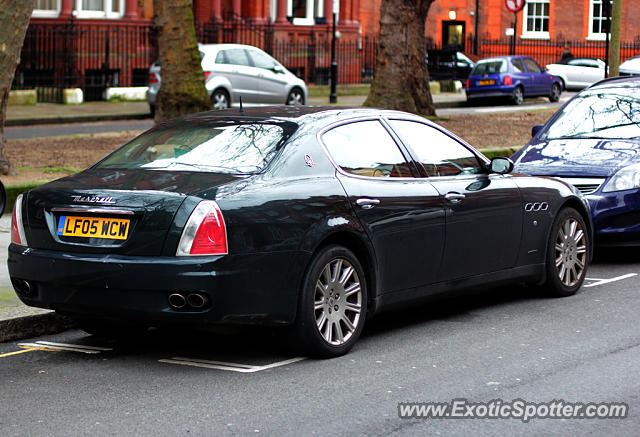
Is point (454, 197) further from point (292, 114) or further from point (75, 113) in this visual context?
point (75, 113)

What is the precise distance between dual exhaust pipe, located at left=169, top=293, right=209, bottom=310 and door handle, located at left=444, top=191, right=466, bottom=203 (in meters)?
2.17

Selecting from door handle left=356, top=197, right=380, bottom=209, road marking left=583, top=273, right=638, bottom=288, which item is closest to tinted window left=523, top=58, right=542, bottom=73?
road marking left=583, top=273, right=638, bottom=288

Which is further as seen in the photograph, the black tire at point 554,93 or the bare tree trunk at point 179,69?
the black tire at point 554,93

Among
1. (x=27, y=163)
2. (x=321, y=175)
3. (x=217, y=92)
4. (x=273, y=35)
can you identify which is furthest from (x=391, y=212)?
(x=273, y=35)

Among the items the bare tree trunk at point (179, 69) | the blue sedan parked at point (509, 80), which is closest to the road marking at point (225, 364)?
the bare tree trunk at point (179, 69)

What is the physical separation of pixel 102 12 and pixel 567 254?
25.3m

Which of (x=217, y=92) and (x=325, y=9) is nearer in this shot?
(x=217, y=92)

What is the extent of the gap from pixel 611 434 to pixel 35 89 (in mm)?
25505

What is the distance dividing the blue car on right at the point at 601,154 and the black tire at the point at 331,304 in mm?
3968

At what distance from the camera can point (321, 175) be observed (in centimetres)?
674

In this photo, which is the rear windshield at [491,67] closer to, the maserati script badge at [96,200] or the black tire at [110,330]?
the black tire at [110,330]

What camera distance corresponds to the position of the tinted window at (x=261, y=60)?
27375mm

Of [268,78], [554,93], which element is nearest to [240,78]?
[268,78]

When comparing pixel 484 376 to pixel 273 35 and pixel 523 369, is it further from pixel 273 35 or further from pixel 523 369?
pixel 273 35
